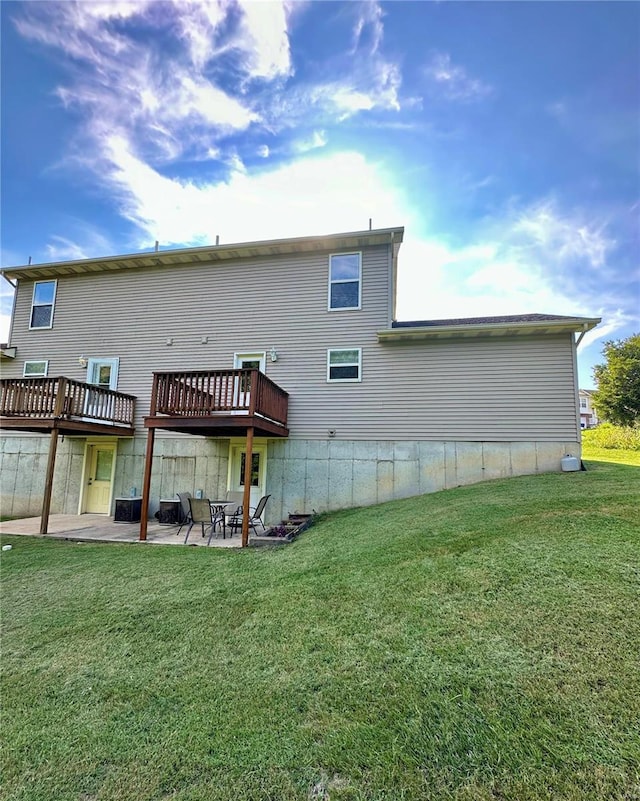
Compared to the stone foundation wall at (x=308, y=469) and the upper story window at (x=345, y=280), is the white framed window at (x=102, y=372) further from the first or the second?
the upper story window at (x=345, y=280)

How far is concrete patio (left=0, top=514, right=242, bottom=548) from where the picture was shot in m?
7.77

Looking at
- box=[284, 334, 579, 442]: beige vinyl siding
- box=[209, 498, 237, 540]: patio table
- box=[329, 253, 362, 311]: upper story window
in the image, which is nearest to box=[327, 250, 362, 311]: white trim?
box=[329, 253, 362, 311]: upper story window

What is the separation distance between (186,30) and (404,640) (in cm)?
1168

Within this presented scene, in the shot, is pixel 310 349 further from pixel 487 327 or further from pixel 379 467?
pixel 487 327

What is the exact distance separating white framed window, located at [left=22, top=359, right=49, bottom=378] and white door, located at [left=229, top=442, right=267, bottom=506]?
22.9 ft

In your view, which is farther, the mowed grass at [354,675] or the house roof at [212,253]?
the house roof at [212,253]

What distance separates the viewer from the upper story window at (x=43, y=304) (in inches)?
492

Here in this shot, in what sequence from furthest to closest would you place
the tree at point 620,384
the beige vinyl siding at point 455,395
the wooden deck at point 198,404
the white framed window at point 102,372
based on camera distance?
the tree at point 620,384 → the white framed window at point 102,372 → the beige vinyl siding at point 455,395 → the wooden deck at point 198,404

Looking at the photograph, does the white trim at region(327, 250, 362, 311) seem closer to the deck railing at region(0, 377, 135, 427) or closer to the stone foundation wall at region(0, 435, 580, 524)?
the stone foundation wall at region(0, 435, 580, 524)

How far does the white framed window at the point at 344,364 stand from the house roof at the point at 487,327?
0.81 meters

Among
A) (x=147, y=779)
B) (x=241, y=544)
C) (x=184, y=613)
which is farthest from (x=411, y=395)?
(x=147, y=779)

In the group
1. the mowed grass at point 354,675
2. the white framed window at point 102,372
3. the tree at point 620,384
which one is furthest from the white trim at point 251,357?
the tree at point 620,384

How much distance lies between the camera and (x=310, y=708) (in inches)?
98.3

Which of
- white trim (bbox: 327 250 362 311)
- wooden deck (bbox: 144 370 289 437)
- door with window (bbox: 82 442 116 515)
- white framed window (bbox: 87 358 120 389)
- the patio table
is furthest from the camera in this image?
white framed window (bbox: 87 358 120 389)
